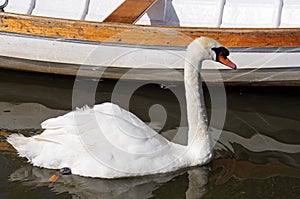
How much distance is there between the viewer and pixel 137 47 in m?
6.81

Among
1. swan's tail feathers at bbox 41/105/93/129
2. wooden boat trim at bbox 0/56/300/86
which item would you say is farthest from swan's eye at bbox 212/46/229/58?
wooden boat trim at bbox 0/56/300/86

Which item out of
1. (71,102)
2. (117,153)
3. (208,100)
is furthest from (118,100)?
(117,153)

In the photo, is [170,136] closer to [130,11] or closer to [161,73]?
[161,73]

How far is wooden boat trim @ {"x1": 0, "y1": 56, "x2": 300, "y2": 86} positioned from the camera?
6957mm

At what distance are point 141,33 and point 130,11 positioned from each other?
0.67m

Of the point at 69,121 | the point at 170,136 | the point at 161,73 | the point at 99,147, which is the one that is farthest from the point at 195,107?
the point at 161,73

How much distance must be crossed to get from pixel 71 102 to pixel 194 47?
1949 mm

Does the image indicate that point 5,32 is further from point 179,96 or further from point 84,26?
point 179,96

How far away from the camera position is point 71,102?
7000 millimetres

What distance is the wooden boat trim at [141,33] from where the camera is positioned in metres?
6.56

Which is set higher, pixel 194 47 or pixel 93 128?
pixel 194 47

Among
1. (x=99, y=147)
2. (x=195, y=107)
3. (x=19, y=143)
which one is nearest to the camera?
(x=99, y=147)

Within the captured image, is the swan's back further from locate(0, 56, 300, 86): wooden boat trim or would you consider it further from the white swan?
locate(0, 56, 300, 86): wooden boat trim

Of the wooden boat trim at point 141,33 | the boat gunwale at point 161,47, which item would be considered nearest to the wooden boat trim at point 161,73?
the boat gunwale at point 161,47
